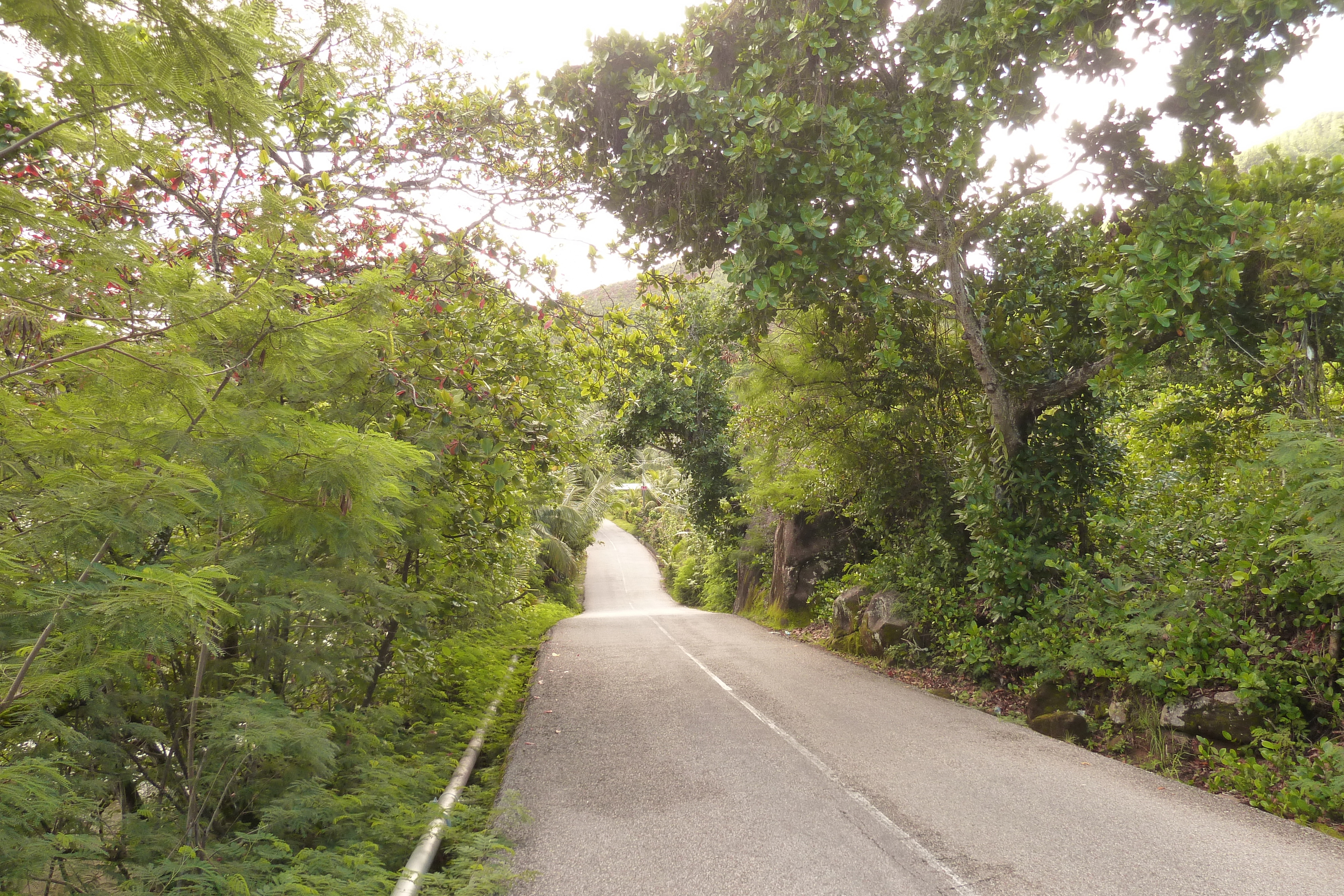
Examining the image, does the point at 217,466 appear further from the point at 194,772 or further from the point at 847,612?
the point at 847,612

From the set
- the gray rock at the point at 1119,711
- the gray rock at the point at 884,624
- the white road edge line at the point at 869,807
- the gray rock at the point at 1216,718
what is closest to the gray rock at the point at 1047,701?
the gray rock at the point at 1119,711

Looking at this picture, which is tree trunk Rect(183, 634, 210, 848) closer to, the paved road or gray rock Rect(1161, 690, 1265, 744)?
the paved road

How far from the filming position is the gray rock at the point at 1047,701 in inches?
291

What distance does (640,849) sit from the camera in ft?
14.4

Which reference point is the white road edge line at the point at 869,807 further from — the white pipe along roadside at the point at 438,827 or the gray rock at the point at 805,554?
the gray rock at the point at 805,554

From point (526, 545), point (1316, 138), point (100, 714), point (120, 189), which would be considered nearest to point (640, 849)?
point (100, 714)

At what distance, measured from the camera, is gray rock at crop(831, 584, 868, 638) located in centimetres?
1262

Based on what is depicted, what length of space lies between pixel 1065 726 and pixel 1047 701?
0.50 metres

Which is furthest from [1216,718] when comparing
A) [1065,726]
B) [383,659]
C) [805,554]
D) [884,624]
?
[805,554]

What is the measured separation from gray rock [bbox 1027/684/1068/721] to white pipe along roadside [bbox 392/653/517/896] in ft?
18.8

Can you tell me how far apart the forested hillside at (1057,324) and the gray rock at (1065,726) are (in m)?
0.03

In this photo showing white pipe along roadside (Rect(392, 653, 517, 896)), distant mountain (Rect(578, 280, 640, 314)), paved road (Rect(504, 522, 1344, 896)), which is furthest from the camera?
distant mountain (Rect(578, 280, 640, 314))

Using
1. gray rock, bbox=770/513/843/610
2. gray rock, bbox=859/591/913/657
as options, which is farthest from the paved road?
gray rock, bbox=770/513/843/610

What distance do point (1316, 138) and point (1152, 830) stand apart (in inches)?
2966
